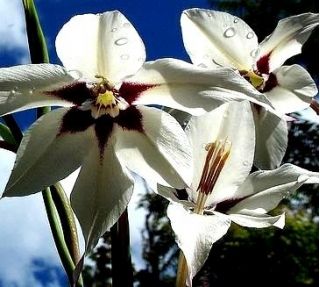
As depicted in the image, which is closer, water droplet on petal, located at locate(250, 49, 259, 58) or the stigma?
the stigma

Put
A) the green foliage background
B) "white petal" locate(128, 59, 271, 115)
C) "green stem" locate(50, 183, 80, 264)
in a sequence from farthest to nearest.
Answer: the green foliage background → "green stem" locate(50, 183, 80, 264) → "white petal" locate(128, 59, 271, 115)

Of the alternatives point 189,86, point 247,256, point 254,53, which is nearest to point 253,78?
point 254,53

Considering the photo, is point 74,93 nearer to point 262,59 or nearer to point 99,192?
point 99,192

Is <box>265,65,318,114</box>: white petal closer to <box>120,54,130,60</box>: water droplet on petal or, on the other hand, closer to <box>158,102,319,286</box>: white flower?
<box>158,102,319,286</box>: white flower

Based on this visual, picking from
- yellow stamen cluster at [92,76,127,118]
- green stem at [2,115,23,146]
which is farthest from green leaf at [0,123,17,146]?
yellow stamen cluster at [92,76,127,118]

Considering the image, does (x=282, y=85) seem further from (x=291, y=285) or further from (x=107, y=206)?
(x=291, y=285)

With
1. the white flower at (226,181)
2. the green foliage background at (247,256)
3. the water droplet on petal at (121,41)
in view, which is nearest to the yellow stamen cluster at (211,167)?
the white flower at (226,181)
